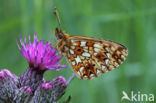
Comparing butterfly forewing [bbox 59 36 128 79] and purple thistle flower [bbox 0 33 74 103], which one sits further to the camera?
butterfly forewing [bbox 59 36 128 79]

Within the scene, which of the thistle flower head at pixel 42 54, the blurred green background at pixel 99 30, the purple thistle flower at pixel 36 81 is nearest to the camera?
the purple thistle flower at pixel 36 81

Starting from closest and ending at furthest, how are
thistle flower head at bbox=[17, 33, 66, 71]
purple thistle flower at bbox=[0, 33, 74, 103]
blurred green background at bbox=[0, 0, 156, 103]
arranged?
purple thistle flower at bbox=[0, 33, 74, 103], thistle flower head at bbox=[17, 33, 66, 71], blurred green background at bbox=[0, 0, 156, 103]

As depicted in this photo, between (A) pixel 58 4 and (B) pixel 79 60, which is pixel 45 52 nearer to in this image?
(B) pixel 79 60

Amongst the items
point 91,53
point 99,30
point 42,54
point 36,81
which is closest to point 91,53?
point 91,53

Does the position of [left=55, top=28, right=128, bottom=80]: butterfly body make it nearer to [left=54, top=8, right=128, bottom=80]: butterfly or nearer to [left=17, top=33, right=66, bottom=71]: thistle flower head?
[left=54, top=8, right=128, bottom=80]: butterfly

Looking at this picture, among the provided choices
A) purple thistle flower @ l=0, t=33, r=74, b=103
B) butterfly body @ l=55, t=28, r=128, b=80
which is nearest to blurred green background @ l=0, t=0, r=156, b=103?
butterfly body @ l=55, t=28, r=128, b=80

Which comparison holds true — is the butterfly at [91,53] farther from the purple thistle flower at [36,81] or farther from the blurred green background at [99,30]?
the blurred green background at [99,30]

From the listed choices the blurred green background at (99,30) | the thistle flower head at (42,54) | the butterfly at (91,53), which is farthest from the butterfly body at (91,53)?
the blurred green background at (99,30)
